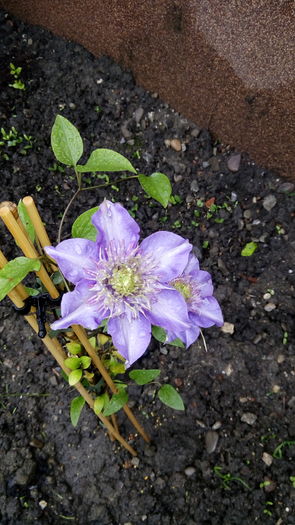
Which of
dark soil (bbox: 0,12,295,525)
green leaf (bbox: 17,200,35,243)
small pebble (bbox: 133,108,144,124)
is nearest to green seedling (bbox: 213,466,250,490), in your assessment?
dark soil (bbox: 0,12,295,525)

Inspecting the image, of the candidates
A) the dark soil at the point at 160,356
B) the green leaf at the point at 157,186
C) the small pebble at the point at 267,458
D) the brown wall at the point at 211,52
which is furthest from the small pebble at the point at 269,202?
the green leaf at the point at 157,186

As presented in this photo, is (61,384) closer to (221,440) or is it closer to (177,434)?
(177,434)

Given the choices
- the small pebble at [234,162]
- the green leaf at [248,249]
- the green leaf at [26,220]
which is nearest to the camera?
the green leaf at [26,220]

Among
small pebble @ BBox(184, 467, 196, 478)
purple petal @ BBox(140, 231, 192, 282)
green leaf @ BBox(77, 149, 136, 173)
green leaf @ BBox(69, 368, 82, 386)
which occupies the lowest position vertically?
small pebble @ BBox(184, 467, 196, 478)

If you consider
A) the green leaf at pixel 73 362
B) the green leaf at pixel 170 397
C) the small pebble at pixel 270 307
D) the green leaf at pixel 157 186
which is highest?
the green leaf at pixel 157 186

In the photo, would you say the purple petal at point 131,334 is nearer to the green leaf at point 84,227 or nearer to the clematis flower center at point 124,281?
the clematis flower center at point 124,281

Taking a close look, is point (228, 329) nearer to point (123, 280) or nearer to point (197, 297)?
point (197, 297)

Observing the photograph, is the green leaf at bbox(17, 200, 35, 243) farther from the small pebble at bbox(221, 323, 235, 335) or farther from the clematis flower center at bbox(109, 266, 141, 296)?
the small pebble at bbox(221, 323, 235, 335)
